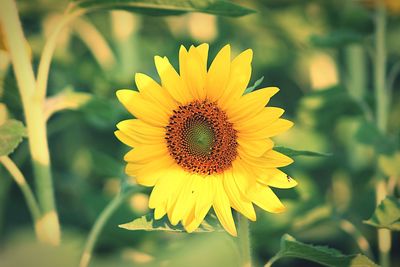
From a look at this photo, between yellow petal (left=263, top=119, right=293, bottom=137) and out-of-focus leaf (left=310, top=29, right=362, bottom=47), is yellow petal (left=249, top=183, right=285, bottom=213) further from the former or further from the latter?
out-of-focus leaf (left=310, top=29, right=362, bottom=47)

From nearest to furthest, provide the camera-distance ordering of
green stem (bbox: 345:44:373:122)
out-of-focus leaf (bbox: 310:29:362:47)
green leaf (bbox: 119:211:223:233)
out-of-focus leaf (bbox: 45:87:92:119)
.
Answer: green leaf (bbox: 119:211:223:233) → out-of-focus leaf (bbox: 45:87:92:119) → out-of-focus leaf (bbox: 310:29:362:47) → green stem (bbox: 345:44:373:122)

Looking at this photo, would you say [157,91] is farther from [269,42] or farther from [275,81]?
[275,81]

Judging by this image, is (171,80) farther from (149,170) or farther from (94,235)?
(94,235)

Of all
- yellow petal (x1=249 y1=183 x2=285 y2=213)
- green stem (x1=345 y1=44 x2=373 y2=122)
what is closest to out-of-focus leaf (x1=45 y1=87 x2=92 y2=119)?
yellow petal (x1=249 y1=183 x2=285 y2=213)

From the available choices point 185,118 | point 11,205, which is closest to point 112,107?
point 185,118

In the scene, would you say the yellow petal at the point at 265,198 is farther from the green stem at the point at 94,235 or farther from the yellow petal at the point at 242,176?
the green stem at the point at 94,235

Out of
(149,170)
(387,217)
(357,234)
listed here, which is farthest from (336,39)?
(149,170)

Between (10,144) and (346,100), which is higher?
(10,144)
